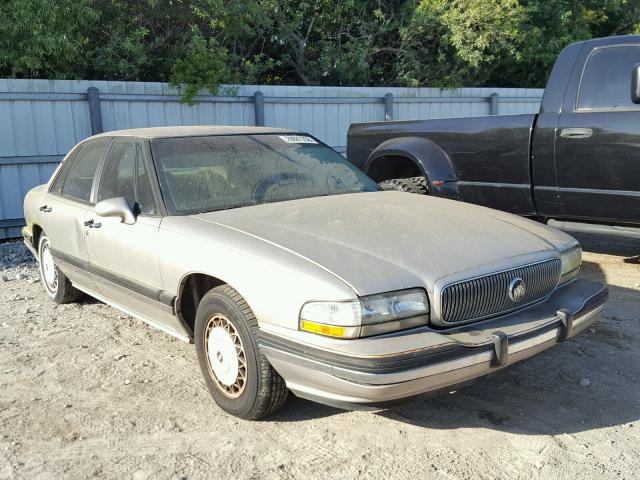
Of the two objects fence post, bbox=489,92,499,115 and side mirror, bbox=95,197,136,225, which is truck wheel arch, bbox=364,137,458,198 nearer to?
side mirror, bbox=95,197,136,225

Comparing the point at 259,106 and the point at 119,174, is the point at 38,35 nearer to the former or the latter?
the point at 259,106

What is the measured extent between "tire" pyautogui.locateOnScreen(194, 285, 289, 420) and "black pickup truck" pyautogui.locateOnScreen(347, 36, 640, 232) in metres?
3.59

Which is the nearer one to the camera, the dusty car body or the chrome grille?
the dusty car body

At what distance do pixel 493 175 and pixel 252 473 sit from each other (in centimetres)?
421

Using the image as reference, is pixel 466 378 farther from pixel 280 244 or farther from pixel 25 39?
pixel 25 39

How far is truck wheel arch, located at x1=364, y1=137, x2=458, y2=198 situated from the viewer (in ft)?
21.2

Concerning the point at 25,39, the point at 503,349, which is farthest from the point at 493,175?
the point at 25,39

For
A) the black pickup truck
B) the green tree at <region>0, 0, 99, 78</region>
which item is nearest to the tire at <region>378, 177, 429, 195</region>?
the black pickup truck

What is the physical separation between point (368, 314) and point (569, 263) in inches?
60.3

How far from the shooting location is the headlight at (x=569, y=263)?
11.9 ft

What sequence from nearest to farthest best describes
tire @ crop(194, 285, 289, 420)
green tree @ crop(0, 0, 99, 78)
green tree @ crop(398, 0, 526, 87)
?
1. tire @ crop(194, 285, 289, 420)
2. green tree @ crop(0, 0, 99, 78)
3. green tree @ crop(398, 0, 526, 87)

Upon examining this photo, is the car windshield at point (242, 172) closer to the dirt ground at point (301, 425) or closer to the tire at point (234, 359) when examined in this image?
the tire at point (234, 359)

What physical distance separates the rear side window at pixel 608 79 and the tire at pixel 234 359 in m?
4.05

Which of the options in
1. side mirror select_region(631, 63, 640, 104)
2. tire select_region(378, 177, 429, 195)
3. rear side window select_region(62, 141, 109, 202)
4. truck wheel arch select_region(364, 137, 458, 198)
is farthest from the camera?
tire select_region(378, 177, 429, 195)
